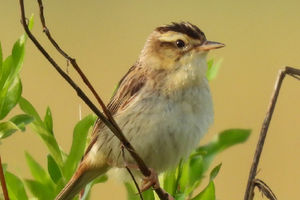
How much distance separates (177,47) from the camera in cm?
382

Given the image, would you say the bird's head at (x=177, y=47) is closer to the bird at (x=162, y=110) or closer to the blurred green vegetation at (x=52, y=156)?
the bird at (x=162, y=110)

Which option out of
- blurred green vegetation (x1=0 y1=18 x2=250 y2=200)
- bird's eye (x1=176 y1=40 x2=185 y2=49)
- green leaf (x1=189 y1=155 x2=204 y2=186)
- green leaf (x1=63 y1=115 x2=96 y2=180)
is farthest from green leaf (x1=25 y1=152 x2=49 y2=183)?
bird's eye (x1=176 y1=40 x2=185 y2=49)

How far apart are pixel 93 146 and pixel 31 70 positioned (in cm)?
652

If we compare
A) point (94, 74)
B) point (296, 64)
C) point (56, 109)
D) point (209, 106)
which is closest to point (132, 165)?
point (209, 106)

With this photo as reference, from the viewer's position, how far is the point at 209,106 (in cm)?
368

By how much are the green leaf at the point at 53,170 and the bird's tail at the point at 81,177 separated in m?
0.54

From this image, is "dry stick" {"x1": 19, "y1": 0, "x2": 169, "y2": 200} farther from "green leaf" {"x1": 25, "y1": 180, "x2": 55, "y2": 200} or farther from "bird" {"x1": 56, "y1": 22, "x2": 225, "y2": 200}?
"bird" {"x1": 56, "y1": 22, "x2": 225, "y2": 200}

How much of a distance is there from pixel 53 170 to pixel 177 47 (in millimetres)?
1234

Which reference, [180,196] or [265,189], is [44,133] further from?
[265,189]

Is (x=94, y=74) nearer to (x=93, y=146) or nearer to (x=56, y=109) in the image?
(x=56, y=109)

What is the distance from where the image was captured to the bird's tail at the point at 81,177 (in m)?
3.45

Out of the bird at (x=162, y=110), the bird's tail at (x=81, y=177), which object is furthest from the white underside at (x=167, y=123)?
the bird's tail at (x=81, y=177)

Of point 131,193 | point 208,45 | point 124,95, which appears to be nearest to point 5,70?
point 131,193

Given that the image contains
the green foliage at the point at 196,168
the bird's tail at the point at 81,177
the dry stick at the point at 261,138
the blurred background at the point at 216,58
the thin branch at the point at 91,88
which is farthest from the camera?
the blurred background at the point at 216,58
